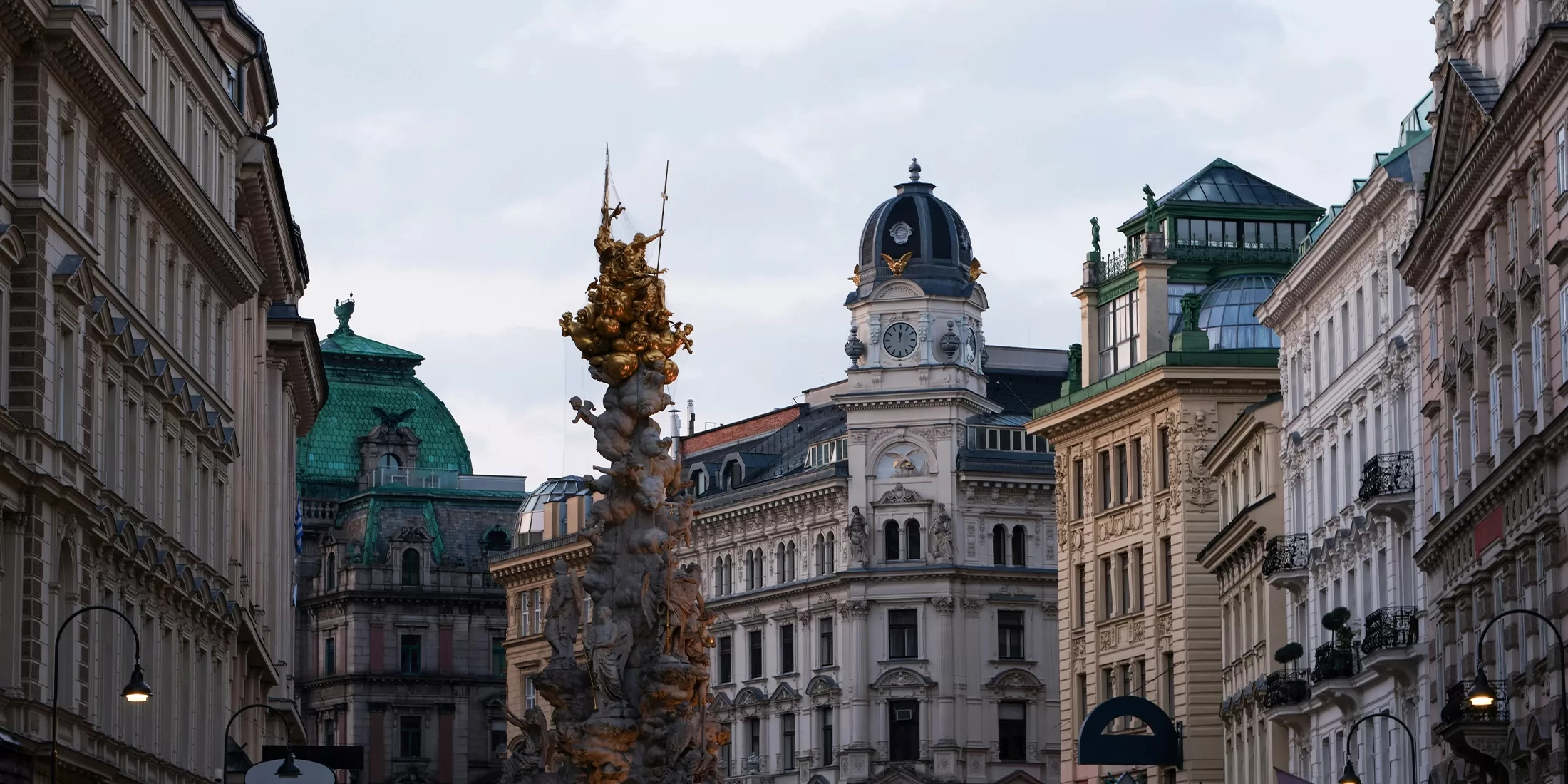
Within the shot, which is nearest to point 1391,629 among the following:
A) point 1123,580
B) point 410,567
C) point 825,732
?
point 1123,580

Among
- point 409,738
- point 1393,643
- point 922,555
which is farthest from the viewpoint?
point 409,738

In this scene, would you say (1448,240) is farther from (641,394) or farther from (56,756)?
(56,756)

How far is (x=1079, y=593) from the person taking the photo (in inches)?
4067

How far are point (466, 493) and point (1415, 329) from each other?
8909 cm

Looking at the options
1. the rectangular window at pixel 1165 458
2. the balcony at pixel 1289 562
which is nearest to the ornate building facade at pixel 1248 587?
the balcony at pixel 1289 562

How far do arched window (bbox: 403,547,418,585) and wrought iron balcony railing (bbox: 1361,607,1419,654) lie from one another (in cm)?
8517

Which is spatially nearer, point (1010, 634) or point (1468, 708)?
point (1468, 708)

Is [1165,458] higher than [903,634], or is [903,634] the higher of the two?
[1165,458]

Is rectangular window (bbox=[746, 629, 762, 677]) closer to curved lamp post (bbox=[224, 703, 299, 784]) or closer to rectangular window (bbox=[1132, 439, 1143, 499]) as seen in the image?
rectangular window (bbox=[1132, 439, 1143, 499])

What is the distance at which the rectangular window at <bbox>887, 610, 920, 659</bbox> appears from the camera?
118 meters

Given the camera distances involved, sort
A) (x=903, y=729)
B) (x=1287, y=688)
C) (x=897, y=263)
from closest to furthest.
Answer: (x=1287, y=688) < (x=903, y=729) < (x=897, y=263)

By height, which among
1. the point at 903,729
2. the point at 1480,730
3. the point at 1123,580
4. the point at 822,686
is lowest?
the point at 1480,730

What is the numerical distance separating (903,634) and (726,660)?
37.0ft

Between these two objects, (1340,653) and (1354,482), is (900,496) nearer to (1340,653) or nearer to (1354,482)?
(1354,482)
